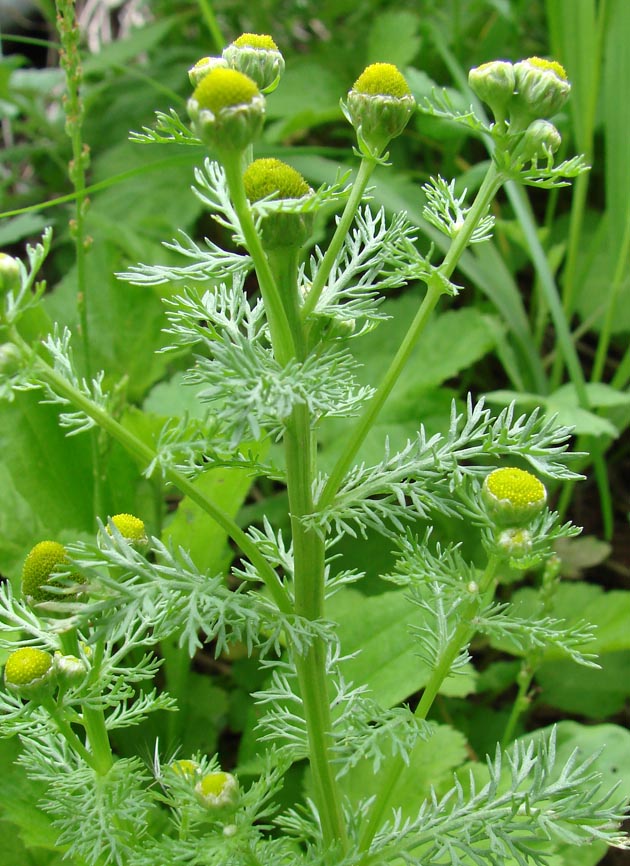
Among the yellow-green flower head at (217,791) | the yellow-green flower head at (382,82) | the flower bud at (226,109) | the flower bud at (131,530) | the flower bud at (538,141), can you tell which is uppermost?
the yellow-green flower head at (382,82)

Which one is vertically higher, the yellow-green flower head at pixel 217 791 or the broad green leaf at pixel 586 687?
the yellow-green flower head at pixel 217 791

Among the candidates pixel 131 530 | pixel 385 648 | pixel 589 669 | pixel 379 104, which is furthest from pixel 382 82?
pixel 589 669

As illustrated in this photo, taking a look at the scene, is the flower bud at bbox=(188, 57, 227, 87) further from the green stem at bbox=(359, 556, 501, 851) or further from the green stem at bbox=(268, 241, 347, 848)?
the green stem at bbox=(359, 556, 501, 851)

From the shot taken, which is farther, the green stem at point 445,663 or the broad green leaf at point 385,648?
the broad green leaf at point 385,648

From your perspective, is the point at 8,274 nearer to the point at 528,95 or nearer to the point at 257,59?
the point at 257,59

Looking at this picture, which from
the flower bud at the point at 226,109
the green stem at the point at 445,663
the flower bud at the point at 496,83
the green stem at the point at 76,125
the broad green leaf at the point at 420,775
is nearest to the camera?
the flower bud at the point at 226,109

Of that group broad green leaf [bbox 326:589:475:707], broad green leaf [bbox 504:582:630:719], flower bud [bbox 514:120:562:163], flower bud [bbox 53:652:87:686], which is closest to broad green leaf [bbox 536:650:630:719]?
broad green leaf [bbox 504:582:630:719]

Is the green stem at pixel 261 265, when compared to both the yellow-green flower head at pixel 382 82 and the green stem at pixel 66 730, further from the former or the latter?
the green stem at pixel 66 730

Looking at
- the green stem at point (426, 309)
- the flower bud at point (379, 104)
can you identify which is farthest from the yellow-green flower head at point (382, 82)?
the green stem at point (426, 309)
